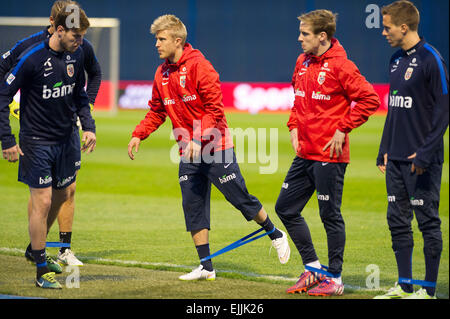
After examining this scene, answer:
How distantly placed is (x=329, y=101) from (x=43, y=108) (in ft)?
7.48

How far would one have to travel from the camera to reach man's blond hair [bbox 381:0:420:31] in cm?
510

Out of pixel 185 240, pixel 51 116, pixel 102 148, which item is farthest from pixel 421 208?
pixel 102 148

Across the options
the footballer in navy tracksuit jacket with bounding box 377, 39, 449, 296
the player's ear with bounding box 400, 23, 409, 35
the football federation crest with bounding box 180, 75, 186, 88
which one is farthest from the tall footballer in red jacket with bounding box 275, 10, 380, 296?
the football federation crest with bounding box 180, 75, 186, 88

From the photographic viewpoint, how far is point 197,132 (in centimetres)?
591

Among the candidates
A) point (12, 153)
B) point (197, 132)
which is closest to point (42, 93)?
point (12, 153)

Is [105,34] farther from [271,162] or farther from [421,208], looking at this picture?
[421,208]

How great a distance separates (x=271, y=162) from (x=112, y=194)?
5.73 metres

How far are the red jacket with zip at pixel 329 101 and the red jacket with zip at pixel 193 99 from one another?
0.69 metres

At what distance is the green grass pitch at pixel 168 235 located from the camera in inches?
237

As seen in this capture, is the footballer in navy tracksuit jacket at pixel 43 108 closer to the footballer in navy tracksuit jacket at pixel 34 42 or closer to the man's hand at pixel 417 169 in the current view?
the footballer in navy tracksuit jacket at pixel 34 42

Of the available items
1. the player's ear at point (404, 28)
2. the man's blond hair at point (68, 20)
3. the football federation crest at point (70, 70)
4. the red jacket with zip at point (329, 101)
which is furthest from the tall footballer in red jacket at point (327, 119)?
the football federation crest at point (70, 70)

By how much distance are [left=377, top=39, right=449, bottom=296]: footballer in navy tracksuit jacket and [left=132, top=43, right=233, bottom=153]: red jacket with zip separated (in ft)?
4.66

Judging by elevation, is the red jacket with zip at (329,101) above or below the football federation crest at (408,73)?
below

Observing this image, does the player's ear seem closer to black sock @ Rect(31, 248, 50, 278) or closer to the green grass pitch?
the green grass pitch
